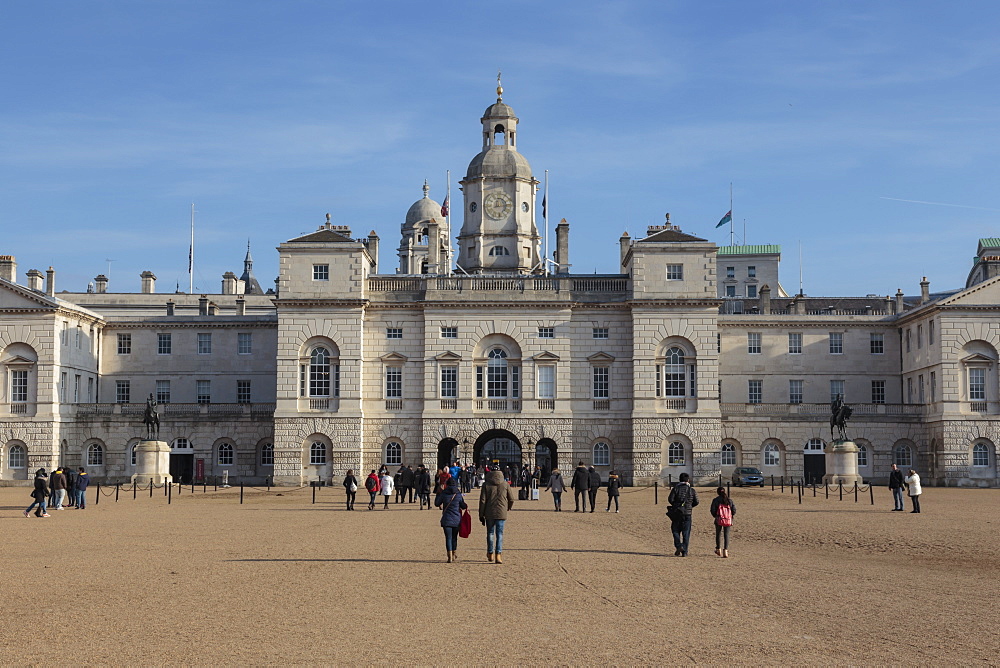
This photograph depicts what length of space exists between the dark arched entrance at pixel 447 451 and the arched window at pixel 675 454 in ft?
36.3

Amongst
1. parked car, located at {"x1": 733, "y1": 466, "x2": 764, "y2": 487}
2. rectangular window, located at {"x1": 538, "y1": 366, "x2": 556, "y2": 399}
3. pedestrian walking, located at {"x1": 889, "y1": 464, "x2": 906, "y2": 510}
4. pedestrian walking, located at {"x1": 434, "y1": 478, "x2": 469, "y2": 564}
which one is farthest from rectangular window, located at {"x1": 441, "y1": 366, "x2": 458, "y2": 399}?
pedestrian walking, located at {"x1": 434, "y1": 478, "x2": 469, "y2": 564}

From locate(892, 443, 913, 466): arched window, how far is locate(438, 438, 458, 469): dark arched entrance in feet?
79.4

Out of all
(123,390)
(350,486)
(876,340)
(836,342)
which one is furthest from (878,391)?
(123,390)

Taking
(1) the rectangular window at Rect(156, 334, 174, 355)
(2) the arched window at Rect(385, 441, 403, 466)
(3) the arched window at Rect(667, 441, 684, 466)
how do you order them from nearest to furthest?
(3) the arched window at Rect(667, 441, 684, 466) < (2) the arched window at Rect(385, 441, 403, 466) < (1) the rectangular window at Rect(156, 334, 174, 355)

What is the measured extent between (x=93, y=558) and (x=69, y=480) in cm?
2054

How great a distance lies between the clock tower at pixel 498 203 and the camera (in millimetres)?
79562

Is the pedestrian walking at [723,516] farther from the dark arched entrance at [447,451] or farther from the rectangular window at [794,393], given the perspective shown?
the rectangular window at [794,393]

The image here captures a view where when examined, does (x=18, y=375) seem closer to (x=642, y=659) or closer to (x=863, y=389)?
(x=863, y=389)

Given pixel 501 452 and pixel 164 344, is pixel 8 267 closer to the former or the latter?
pixel 164 344

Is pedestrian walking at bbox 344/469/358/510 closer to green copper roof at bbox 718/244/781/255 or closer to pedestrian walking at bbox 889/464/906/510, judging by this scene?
pedestrian walking at bbox 889/464/906/510

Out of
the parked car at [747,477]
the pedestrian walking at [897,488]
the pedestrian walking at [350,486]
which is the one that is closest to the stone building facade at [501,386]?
the parked car at [747,477]

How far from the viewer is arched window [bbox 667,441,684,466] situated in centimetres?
6606

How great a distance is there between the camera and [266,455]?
7175 cm

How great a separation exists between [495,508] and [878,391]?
53.5 meters
